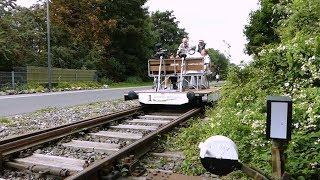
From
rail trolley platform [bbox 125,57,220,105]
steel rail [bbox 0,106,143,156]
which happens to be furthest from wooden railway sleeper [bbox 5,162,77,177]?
rail trolley platform [bbox 125,57,220,105]

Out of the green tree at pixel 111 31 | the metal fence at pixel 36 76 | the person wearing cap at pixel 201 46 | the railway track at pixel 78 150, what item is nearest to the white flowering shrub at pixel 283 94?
the railway track at pixel 78 150

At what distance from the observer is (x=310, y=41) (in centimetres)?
518

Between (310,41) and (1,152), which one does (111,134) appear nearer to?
(1,152)

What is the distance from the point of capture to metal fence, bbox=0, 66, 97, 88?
2009cm

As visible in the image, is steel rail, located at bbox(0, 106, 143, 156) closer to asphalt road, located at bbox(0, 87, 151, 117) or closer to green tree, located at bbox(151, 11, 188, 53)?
asphalt road, located at bbox(0, 87, 151, 117)

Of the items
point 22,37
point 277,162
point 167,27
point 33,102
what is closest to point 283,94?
point 277,162

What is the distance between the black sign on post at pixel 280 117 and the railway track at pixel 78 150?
1795 millimetres

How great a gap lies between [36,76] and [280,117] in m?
22.1

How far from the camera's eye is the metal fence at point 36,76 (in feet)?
65.9

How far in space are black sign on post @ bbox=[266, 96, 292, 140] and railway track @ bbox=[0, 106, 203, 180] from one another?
180 centimetres

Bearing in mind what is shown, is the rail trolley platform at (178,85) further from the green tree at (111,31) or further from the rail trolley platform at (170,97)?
the green tree at (111,31)

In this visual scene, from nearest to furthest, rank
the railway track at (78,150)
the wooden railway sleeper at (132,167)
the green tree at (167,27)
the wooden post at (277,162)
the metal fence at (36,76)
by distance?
the wooden post at (277,162) < the railway track at (78,150) < the wooden railway sleeper at (132,167) < the metal fence at (36,76) < the green tree at (167,27)

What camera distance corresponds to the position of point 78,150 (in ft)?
14.4

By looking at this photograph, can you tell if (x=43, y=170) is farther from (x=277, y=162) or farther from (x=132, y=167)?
(x=277, y=162)
